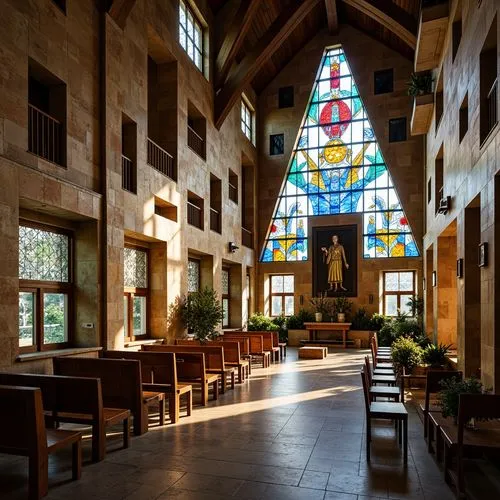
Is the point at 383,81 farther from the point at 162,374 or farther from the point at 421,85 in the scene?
the point at 162,374

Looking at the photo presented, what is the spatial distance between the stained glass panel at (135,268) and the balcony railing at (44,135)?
8.88 ft

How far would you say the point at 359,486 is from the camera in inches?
142

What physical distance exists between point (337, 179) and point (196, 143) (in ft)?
20.0

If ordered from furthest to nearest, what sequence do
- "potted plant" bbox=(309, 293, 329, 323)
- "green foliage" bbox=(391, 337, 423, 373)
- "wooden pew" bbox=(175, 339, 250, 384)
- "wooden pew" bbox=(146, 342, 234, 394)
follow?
1. "potted plant" bbox=(309, 293, 329, 323)
2. "wooden pew" bbox=(175, 339, 250, 384)
3. "green foliage" bbox=(391, 337, 423, 373)
4. "wooden pew" bbox=(146, 342, 234, 394)

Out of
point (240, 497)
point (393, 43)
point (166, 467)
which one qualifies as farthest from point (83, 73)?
point (393, 43)

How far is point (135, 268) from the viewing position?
967cm

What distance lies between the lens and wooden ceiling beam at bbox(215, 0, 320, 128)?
12812 mm

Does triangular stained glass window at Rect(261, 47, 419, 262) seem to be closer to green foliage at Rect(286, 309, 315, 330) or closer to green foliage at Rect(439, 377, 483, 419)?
green foliage at Rect(286, 309, 315, 330)

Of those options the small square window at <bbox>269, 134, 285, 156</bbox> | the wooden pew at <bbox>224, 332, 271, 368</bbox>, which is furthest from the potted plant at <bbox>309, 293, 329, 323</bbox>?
the small square window at <bbox>269, 134, 285, 156</bbox>

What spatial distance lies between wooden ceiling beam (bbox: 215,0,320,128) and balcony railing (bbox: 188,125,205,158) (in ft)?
3.24

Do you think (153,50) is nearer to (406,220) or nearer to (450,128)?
(450,128)

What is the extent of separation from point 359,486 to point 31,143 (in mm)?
6129

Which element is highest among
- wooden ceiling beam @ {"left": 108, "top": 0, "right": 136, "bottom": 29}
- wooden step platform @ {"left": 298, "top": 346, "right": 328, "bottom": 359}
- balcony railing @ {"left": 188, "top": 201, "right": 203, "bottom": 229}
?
wooden ceiling beam @ {"left": 108, "top": 0, "right": 136, "bottom": 29}

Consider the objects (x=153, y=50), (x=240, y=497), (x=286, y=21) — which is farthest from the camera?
(x=286, y=21)
